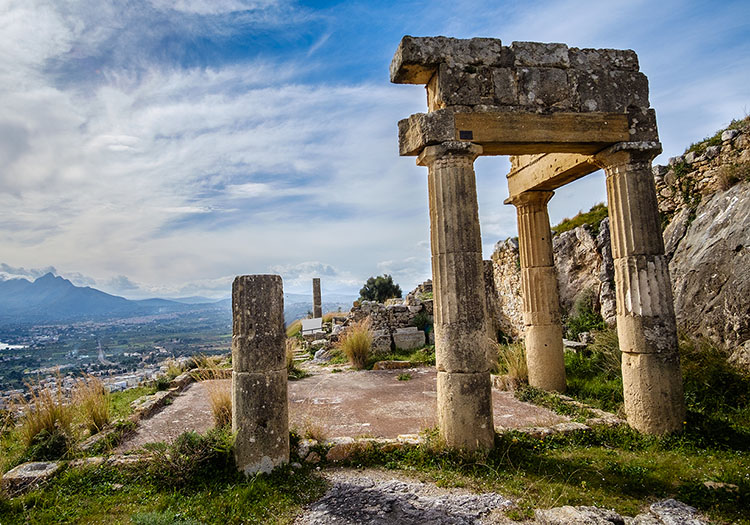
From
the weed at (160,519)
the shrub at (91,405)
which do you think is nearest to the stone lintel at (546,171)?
the weed at (160,519)

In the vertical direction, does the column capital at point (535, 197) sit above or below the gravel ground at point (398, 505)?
above

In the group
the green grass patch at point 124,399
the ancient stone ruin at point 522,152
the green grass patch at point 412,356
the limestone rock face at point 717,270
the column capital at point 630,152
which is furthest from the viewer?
the green grass patch at point 412,356

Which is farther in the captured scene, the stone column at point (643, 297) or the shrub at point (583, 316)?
the shrub at point (583, 316)

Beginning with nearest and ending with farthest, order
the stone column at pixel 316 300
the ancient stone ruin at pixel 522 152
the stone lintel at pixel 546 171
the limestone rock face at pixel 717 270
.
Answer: the ancient stone ruin at pixel 522 152
the limestone rock face at pixel 717 270
the stone lintel at pixel 546 171
the stone column at pixel 316 300

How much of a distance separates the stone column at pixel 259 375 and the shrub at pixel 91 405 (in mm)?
3401

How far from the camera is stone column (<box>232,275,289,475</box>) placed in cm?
A: 509

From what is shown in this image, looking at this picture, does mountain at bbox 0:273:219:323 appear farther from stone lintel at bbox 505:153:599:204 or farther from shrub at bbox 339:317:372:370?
stone lintel at bbox 505:153:599:204

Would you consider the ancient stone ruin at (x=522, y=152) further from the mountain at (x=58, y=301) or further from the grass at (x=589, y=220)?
the mountain at (x=58, y=301)

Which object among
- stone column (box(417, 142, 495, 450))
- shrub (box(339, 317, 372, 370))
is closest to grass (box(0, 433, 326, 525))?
stone column (box(417, 142, 495, 450))

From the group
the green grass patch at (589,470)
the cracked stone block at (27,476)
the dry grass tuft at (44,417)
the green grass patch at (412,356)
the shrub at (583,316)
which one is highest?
the shrub at (583,316)

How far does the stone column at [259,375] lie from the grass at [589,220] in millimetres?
9583

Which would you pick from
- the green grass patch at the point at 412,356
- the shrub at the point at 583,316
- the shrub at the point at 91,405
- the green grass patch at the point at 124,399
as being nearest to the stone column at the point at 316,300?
the green grass patch at the point at 412,356

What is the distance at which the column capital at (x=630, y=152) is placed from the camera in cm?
643

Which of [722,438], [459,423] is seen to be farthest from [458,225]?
[722,438]
